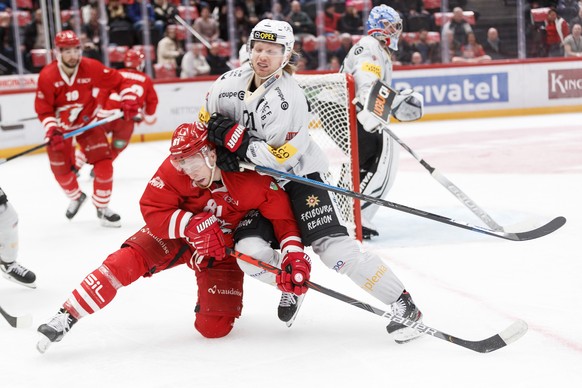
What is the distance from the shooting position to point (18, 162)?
7668 millimetres

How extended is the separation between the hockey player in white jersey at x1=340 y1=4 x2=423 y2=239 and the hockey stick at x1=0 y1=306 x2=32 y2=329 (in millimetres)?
1735

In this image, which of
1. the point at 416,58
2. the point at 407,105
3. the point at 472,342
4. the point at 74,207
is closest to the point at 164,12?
the point at 416,58

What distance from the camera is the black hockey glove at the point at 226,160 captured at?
8.58 ft

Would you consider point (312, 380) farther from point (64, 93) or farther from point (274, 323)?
point (64, 93)

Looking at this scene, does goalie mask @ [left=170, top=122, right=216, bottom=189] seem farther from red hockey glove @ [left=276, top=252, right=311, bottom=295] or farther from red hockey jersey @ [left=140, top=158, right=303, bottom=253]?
red hockey glove @ [left=276, top=252, right=311, bottom=295]

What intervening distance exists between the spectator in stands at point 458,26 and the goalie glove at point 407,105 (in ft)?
19.2

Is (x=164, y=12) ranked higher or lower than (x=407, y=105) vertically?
higher

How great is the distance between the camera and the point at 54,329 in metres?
2.56

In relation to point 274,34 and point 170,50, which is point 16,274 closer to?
point 274,34

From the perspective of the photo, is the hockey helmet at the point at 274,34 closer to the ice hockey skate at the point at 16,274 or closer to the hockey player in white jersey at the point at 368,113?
the hockey player in white jersey at the point at 368,113

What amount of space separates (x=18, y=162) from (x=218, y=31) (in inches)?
115

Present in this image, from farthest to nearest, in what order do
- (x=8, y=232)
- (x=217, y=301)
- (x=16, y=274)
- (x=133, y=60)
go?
1. (x=133, y=60)
2. (x=16, y=274)
3. (x=8, y=232)
4. (x=217, y=301)

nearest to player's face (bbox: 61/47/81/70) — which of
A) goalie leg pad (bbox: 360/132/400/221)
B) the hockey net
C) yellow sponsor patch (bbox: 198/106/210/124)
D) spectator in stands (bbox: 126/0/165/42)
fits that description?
the hockey net

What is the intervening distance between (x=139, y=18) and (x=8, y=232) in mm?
6191
